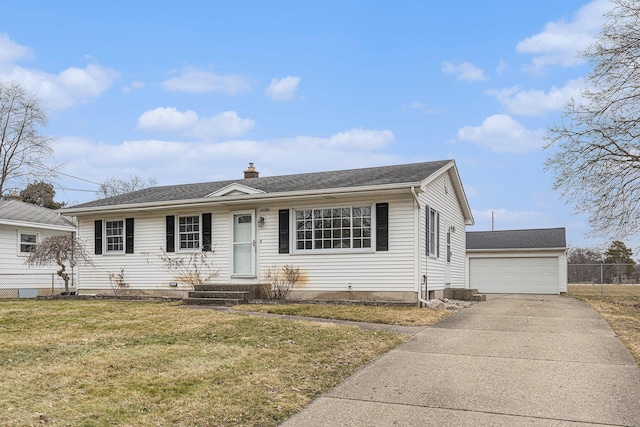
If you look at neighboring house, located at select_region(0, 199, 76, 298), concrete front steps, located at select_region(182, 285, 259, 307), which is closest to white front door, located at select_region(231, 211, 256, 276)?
concrete front steps, located at select_region(182, 285, 259, 307)

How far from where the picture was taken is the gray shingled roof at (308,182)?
46.7 feet

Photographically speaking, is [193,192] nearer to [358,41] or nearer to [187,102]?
[187,102]

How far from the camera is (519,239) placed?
2738cm

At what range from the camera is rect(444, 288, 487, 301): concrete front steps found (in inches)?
672

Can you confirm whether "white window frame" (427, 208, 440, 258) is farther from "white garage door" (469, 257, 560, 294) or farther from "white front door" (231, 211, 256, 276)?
"white garage door" (469, 257, 560, 294)

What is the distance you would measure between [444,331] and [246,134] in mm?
15256

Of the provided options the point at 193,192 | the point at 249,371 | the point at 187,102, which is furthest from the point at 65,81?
the point at 249,371

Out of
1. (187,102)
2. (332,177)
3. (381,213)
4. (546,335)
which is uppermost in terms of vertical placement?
(187,102)

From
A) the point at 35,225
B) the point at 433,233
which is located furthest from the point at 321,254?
the point at 35,225

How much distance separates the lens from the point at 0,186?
32.4 metres

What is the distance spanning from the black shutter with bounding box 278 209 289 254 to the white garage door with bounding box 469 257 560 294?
15611 mm

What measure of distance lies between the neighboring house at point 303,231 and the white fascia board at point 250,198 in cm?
3

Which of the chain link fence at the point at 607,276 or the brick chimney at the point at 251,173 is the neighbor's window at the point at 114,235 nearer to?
the brick chimney at the point at 251,173

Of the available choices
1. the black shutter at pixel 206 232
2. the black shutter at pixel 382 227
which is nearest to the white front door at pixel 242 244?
the black shutter at pixel 206 232
